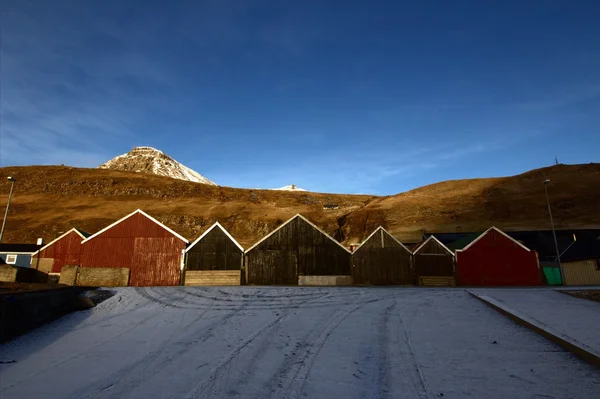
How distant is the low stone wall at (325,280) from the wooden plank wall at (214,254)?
23.5 ft

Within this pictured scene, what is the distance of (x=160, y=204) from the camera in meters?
90.2

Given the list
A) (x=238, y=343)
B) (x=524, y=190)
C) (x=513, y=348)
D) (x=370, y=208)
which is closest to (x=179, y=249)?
(x=238, y=343)

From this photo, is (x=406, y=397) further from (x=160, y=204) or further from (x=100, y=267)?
(x=160, y=204)

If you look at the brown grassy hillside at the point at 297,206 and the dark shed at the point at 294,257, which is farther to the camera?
the brown grassy hillside at the point at 297,206

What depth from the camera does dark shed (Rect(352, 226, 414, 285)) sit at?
37281 mm

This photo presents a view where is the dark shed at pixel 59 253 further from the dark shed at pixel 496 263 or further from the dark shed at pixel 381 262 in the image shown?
the dark shed at pixel 496 263

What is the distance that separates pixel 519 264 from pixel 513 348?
30.4 metres

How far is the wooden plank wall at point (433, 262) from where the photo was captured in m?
37.8

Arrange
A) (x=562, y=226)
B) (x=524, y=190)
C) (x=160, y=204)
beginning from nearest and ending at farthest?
(x=562, y=226) → (x=524, y=190) → (x=160, y=204)

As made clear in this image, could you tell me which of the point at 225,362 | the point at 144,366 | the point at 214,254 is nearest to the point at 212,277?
the point at 214,254

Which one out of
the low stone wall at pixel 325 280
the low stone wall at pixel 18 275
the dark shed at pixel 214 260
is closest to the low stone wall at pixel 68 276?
the low stone wall at pixel 18 275

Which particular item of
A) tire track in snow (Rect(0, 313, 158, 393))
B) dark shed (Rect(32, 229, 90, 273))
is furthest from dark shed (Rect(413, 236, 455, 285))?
dark shed (Rect(32, 229, 90, 273))

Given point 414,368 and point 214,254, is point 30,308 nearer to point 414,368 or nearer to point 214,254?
point 414,368

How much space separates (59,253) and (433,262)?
146ft
